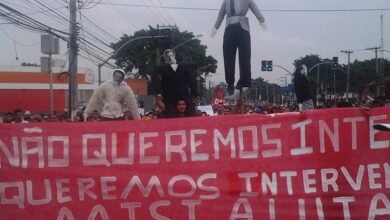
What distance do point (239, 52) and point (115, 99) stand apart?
142 cm

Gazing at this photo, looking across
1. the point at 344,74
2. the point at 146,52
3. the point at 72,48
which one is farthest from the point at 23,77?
the point at 344,74

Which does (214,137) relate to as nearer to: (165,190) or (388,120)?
(165,190)

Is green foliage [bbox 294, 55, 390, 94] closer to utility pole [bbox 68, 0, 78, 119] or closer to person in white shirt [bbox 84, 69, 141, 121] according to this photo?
utility pole [bbox 68, 0, 78, 119]

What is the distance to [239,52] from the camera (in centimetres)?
559

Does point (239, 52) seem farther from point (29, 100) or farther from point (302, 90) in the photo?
point (29, 100)

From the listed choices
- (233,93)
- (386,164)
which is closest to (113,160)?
(386,164)

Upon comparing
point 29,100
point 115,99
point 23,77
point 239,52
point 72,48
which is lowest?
point 115,99

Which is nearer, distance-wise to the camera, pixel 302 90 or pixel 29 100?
pixel 302 90

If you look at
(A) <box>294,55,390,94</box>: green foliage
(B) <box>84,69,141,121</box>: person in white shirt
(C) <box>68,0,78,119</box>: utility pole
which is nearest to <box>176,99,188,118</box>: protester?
(B) <box>84,69,141,121</box>: person in white shirt

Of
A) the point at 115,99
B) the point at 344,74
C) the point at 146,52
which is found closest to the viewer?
the point at 115,99

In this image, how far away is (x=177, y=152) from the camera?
3.76 meters

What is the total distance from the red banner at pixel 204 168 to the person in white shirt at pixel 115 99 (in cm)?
189

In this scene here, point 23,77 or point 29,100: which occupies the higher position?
point 23,77

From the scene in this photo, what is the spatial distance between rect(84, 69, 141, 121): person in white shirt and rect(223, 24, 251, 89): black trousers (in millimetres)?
1084
